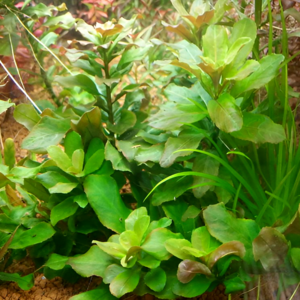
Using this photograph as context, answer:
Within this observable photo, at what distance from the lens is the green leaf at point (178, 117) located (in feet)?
3.23

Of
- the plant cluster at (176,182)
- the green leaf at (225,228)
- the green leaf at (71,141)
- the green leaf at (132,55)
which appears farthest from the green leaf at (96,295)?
the green leaf at (132,55)

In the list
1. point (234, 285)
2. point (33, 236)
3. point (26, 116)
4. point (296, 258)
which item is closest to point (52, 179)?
point (33, 236)

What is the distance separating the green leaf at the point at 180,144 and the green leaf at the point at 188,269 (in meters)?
0.26

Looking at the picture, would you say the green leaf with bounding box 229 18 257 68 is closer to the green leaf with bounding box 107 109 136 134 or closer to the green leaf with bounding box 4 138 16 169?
the green leaf with bounding box 107 109 136 134

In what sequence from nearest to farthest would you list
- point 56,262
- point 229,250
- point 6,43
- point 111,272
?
1. point 229,250
2. point 111,272
3. point 56,262
4. point 6,43

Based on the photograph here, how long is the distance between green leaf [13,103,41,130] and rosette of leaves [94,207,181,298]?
57cm

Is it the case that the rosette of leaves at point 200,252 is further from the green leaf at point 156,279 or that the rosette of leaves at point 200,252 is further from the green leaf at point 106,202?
the green leaf at point 106,202

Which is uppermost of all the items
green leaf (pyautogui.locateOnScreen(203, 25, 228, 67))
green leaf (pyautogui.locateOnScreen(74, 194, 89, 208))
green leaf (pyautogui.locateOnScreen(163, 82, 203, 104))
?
green leaf (pyautogui.locateOnScreen(203, 25, 228, 67))

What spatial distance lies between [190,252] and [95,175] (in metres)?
0.38

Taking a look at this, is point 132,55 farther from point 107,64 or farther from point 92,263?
point 92,263

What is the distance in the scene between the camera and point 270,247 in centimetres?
80

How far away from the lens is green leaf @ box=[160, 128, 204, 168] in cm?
93

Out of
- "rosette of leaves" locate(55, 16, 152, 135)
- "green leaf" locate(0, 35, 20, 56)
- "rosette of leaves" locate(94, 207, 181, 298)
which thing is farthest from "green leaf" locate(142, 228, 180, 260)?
"green leaf" locate(0, 35, 20, 56)

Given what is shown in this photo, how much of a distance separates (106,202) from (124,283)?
0.25 metres
